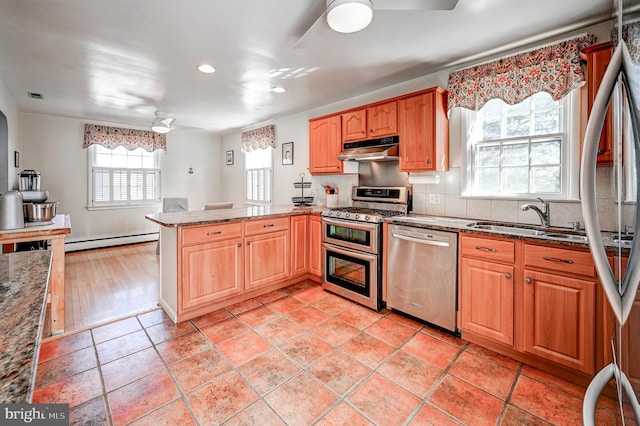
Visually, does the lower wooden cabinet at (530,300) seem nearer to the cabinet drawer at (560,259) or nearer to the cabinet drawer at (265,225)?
the cabinet drawer at (560,259)

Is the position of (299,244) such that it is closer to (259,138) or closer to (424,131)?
(424,131)

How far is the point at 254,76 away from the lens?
3242 mm

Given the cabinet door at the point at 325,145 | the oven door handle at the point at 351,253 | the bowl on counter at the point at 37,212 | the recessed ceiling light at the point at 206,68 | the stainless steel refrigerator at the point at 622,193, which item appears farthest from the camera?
the cabinet door at the point at 325,145

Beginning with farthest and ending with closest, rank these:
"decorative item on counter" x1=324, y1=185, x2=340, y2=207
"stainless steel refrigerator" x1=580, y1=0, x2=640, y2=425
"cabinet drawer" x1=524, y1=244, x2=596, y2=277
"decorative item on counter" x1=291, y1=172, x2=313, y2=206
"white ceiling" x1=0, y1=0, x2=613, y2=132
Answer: "decorative item on counter" x1=291, y1=172, x2=313, y2=206 → "decorative item on counter" x1=324, y1=185, x2=340, y2=207 → "white ceiling" x1=0, y1=0, x2=613, y2=132 → "cabinet drawer" x1=524, y1=244, x2=596, y2=277 → "stainless steel refrigerator" x1=580, y1=0, x2=640, y2=425

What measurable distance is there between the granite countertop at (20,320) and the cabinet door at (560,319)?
2.37 meters

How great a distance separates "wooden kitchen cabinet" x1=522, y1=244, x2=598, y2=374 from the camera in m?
1.74

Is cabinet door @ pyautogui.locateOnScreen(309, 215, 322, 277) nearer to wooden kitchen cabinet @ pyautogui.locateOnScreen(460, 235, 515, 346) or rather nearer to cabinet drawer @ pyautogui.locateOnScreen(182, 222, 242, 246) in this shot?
cabinet drawer @ pyautogui.locateOnScreen(182, 222, 242, 246)

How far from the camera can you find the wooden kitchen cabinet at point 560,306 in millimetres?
1736

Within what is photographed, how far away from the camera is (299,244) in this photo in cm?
357

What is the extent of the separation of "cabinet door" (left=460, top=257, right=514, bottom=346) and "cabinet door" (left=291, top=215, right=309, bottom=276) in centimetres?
186

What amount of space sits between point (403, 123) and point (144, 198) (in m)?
5.32

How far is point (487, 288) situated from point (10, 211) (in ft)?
11.5

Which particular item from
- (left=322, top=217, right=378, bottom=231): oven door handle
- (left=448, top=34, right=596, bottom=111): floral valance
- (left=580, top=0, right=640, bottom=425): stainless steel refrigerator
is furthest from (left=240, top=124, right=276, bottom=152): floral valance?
(left=580, top=0, right=640, bottom=425): stainless steel refrigerator

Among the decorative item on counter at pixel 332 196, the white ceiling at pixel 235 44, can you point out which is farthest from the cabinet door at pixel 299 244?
the white ceiling at pixel 235 44
